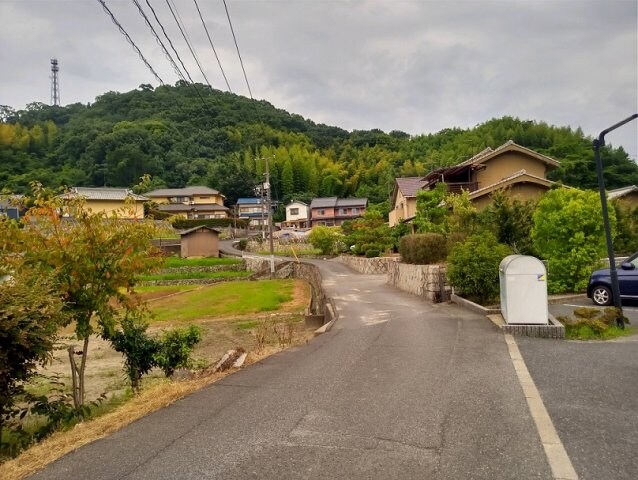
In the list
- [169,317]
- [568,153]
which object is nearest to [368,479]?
[169,317]

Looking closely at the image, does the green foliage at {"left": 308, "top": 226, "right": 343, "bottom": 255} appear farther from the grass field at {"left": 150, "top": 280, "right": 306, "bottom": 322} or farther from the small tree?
the small tree

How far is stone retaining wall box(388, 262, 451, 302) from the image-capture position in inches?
627

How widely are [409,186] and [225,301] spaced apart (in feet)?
70.3

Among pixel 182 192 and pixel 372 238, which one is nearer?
pixel 372 238

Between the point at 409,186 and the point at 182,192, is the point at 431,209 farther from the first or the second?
the point at 182,192

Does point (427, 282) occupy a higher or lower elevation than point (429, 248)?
lower

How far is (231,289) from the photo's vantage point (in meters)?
31.5

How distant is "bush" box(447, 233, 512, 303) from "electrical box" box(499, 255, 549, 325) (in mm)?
3392

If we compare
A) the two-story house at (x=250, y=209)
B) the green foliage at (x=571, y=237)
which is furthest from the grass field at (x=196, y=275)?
the two-story house at (x=250, y=209)

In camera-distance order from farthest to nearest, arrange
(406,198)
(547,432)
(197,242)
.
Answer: (197,242) → (406,198) → (547,432)

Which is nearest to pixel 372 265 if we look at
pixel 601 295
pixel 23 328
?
pixel 601 295

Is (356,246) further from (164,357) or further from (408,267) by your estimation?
(164,357)

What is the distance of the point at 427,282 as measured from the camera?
16391 millimetres

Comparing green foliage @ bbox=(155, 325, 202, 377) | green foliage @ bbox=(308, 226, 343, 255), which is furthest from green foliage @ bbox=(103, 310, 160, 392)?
green foliage @ bbox=(308, 226, 343, 255)
